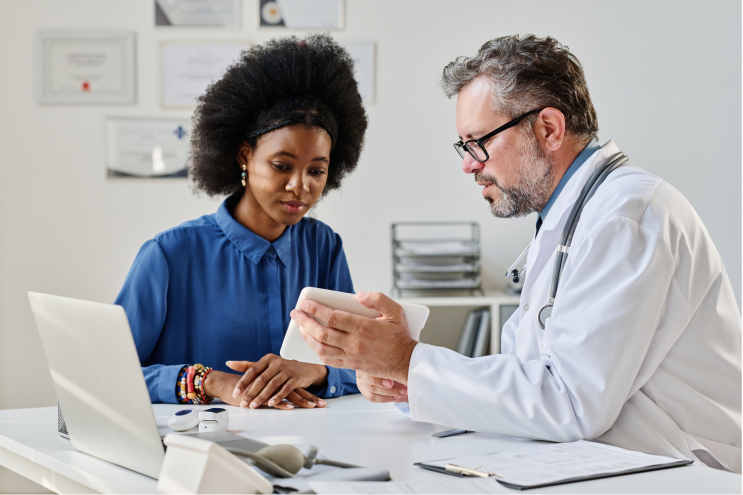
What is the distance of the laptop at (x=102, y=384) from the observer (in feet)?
2.78

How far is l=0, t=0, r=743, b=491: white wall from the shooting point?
294cm

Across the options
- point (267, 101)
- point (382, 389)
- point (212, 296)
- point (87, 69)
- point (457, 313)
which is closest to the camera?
point (382, 389)

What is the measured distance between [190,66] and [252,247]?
158 cm

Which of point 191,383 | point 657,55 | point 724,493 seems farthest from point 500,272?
point 724,493

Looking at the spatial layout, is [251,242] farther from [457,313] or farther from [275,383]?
[457,313]

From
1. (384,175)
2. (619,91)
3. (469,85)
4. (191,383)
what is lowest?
(191,383)

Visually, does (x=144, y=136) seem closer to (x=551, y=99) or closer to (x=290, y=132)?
(x=290, y=132)

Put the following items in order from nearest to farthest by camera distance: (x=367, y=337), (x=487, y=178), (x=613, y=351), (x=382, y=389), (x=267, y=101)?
(x=613, y=351), (x=367, y=337), (x=382, y=389), (x=487, y=178), (x=267, y=101)

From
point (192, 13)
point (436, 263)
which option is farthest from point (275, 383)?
point (192, 13)

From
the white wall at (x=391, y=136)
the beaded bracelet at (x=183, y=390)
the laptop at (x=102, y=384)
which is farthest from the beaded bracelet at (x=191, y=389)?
the white wall at (x=391, y=136)

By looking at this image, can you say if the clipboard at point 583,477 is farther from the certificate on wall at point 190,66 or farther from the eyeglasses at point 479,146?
the certificate on wall at point 190,66

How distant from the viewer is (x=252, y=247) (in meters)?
1.73

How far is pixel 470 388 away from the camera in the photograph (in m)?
1.07

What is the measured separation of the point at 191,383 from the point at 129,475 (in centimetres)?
49
